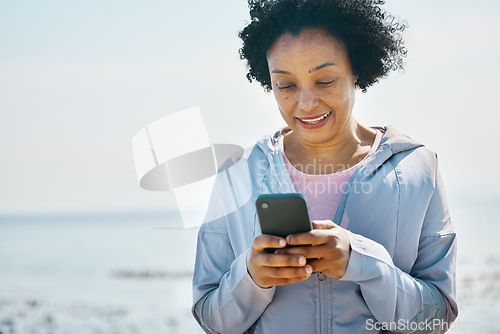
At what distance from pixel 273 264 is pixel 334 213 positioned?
1.35 feet

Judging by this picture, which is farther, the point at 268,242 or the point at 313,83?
the point at 313,83

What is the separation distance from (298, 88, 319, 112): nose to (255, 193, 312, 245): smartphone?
44 centimetres

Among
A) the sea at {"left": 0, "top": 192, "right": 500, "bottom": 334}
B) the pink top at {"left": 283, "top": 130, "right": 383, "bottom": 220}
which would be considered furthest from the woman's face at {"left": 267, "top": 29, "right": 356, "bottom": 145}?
the sea at {"left": 0, "top": 192, "right": 500, "bottom": 334}

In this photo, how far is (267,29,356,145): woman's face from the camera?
1941mm

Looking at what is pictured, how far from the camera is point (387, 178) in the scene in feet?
6.41

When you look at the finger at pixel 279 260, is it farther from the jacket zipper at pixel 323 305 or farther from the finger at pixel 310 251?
the jacket zipper at pixel 323 305

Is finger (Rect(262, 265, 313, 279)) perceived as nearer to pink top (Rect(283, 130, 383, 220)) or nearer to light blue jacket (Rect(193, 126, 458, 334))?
light blue jacket (Rect(193, 126, 458, 334))

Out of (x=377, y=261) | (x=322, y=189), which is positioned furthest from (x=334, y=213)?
(x=377, y=261)

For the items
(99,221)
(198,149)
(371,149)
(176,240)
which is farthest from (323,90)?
(99,221)

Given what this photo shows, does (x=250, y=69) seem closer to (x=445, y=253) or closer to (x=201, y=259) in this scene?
(x=201, y=259)

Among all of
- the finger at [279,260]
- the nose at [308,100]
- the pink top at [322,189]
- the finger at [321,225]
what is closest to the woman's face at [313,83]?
the nose at [308,100]

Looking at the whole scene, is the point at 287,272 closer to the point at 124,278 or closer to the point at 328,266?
the point at 328,266

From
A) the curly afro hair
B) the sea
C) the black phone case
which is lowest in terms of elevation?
the sea

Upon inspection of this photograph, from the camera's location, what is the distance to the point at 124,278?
10.4 metres
